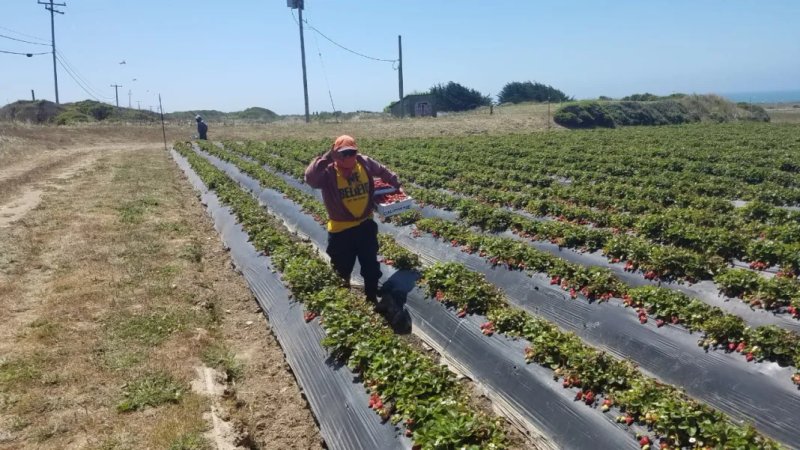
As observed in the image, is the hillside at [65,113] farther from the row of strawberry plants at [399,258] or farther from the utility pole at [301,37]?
the row of strawberry plants at [399,258]

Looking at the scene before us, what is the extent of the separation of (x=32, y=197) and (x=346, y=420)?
16710 mm

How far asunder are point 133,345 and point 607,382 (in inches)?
220

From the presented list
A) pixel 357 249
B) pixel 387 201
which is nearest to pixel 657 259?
pixel 387 201

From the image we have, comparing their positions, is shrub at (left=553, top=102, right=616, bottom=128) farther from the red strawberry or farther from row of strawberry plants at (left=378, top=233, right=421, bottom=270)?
the red strawberry

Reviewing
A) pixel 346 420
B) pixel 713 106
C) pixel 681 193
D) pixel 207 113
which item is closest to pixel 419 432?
pixel 346 420

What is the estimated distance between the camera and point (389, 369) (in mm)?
5086

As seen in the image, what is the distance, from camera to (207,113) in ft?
289

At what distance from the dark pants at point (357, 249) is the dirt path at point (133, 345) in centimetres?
145

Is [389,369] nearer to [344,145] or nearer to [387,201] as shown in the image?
[344,145]

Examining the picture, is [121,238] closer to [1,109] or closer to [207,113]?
[1,109]

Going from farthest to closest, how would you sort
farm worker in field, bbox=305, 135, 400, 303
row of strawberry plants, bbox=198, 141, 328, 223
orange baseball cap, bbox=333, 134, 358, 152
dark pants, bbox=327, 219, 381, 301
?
row of strawberry plants, bbox=198, 141, 328, 223 < dark pants, bbox=327, 219, 381, 301 < farm worker in field, bbox=305, 135, 400, 303 < orange baseball cap, bbox=333, 134, 358, 152

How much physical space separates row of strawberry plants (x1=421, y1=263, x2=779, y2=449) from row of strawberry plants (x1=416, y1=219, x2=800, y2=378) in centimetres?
96

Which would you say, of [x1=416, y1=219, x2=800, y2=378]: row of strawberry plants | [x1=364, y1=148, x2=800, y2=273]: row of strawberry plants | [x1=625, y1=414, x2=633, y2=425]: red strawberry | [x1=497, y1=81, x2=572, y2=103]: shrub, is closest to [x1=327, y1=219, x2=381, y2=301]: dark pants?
[x1=416, y1=219, x2=800, y2=378]: row of strawberry plants

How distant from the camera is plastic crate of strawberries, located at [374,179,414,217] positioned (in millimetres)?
7902
